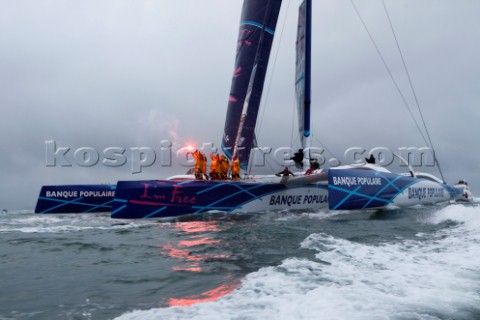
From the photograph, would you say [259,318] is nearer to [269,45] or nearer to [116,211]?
[116,211]

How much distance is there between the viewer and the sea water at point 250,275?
6.80ft

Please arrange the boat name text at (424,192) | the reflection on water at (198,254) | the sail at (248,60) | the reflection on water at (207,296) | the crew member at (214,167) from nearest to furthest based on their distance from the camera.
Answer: the reflection on water at (207,296) → the reflection on water at (198,254) → the boat name text at (424,192) → the crew member at (214,167) → the sail at (248,60)

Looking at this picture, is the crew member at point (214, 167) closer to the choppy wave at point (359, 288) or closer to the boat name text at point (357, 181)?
the boat name text at point (357, 181)

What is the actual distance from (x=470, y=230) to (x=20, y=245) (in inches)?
242

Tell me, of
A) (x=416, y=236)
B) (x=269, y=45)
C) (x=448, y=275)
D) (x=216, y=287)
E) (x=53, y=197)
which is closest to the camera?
(x=216, y=287)

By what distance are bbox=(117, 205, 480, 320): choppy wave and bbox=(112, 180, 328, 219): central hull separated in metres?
4.10

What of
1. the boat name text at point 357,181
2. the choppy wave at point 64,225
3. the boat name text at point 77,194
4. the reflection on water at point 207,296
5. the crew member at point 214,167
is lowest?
the choppy wave at point 64,225

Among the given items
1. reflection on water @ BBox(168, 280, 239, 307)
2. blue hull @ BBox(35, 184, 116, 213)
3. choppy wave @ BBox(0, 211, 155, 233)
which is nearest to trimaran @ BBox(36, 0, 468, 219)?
blue hull @ BBox(35, 184, 116, 213)

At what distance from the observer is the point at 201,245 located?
4.32 meters

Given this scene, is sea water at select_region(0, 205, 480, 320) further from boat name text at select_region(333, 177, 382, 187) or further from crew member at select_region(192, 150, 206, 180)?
crew member at select_region(192, 150, 206, 180)

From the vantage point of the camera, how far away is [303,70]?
10430 mm

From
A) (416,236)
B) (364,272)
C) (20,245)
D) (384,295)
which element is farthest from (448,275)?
(20,245)

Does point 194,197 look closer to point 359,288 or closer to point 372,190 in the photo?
point 372,190

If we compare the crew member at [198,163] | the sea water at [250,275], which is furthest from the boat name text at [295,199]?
the sea water at [250,275]
